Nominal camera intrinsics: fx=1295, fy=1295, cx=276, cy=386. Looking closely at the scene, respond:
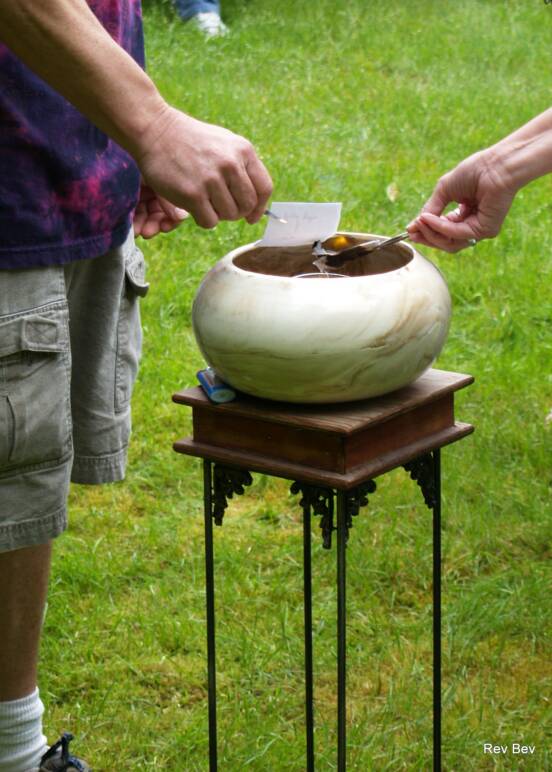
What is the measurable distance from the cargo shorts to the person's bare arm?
328 millimetres

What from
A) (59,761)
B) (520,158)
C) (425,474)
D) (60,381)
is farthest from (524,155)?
(59,761)

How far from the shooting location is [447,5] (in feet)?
28.5

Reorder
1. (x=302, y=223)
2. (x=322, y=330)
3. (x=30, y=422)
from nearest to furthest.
A: (x=322, y=330) → (x=302, y=223) → (x=30, y=422)

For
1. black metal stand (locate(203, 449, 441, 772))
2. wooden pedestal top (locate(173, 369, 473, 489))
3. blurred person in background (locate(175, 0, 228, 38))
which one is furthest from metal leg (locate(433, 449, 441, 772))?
blurred person in background (locate(175, 0, 228, 38))

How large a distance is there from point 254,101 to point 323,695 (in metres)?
4.31

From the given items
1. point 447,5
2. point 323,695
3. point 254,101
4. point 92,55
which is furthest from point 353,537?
point 447,5

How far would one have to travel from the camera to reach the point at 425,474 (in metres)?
2.21

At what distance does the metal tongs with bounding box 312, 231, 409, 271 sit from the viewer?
80.4 inches

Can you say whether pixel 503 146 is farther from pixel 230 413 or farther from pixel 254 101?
pixel 254 101

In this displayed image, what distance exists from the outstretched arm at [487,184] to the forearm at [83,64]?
551mm

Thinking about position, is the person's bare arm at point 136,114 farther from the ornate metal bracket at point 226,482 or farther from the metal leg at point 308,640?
the metal leg at point 308,640

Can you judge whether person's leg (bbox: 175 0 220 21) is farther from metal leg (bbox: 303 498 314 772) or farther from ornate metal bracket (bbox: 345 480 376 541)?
ornate metal bracket (bbox: 345 480 376 541)

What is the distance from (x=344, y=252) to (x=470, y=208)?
0.35 meters

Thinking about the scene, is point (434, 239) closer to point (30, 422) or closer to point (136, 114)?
point (136, 114)
